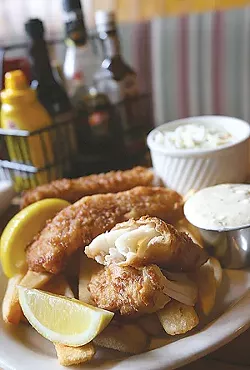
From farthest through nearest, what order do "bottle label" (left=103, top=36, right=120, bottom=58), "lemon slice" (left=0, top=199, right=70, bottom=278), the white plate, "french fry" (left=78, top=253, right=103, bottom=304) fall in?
1. "bottle label" (left=103, top=36, right=120, bottom=58)
2. "lemon slice" (left=0, top=199, right=70, bottom=278)
3. "french fry" (left=78, top=253, right=103, bottom=304)
4. the white plate

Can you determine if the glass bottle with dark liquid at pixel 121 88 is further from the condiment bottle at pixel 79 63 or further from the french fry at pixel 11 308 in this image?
the french fry at pixel 11 308

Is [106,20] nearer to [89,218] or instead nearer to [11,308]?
[89,218]

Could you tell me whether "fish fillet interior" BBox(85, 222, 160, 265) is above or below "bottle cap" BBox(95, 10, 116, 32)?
below

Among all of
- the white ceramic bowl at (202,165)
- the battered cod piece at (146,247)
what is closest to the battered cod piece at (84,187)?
the white ceramic bowl at (202,165)

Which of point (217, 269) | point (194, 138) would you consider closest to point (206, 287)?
point (217, 269)

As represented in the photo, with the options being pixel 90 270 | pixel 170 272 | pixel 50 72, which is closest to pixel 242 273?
pixel 170 272

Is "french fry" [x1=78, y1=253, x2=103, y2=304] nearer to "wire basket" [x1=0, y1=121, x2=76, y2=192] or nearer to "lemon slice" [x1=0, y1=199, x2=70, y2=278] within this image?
"lemon slice" [x1=0, y1=199, x2=70, y2=278]

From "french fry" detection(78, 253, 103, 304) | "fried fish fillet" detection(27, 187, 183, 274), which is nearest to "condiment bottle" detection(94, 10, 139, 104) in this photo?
"fried fish fillet" detection(27, 187, 183, 274)
